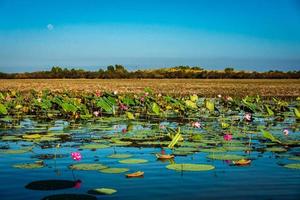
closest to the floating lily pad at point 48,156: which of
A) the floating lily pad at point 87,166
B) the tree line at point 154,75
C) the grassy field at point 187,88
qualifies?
the floating lily pad at point 87,166

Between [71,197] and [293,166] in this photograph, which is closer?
[71,197]

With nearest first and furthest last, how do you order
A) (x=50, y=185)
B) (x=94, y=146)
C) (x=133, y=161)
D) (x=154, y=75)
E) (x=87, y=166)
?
(x=50, y=185), (x=87, y=166), (x=133, y=161), (x=94, y=146), (x=154, y=75)

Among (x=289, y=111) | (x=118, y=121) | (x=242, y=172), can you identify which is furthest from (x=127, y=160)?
(x=289, y=111)

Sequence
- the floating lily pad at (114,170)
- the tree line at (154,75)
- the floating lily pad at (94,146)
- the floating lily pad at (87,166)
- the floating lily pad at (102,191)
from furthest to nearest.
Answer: the tree line at (154,75), the floating lily pad at (94,146), the floating lily pad at (87,166), the floating lily pad at (114,170), the floating lily pad at (102,191)

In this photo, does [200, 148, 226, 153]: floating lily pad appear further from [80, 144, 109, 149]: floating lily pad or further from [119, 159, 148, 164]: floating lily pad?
[80, 144, 109, 149]: floating lily pad

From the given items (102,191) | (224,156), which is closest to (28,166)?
(102,191)

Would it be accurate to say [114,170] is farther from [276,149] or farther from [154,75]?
[154,75]

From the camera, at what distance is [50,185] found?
3102 millimetres

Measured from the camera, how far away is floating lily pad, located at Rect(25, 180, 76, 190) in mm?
3064

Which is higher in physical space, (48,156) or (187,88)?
(187,88)

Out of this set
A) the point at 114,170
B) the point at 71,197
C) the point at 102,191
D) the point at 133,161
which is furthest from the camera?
the point at 133,161

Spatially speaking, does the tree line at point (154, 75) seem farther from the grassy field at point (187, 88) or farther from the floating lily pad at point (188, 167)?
the floating lily pad at point (188, 167)

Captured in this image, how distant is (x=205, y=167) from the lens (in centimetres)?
372

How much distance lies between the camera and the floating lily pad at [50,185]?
3.06m
